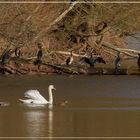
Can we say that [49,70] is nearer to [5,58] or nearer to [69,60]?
[69,60]

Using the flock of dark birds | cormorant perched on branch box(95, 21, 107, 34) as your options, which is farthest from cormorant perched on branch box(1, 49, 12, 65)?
cormorant perched on branch box(95, 21, 107, 34)

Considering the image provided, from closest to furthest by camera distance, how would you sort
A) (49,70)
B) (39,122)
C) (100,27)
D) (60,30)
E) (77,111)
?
(39,122)
(77,111)
(49,70)
(60,30)
(100,27)

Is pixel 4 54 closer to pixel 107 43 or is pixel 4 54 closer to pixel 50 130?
pixel 107 43

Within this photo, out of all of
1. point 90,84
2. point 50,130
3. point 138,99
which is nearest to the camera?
point 50,130

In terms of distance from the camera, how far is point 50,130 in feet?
38.5

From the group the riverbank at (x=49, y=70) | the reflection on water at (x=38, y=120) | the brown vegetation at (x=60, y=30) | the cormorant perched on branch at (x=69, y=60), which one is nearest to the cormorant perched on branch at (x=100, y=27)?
the brown vegetation at (x=60, y=30)

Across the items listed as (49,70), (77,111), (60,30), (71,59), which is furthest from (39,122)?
(60,30)

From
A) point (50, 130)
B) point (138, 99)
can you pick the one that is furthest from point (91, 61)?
point (50, 130)

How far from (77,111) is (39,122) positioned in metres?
2.61

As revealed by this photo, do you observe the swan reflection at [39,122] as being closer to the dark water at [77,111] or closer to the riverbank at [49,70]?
the dark water at [77,111]

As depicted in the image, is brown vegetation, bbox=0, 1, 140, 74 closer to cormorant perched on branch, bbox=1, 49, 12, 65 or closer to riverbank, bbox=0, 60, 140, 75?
riverbank, bbox=0, 60, 140, 75

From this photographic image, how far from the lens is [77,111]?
15344 millimetres

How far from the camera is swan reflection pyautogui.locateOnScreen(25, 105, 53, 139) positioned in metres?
11.3

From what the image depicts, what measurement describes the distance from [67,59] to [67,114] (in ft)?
52.4
